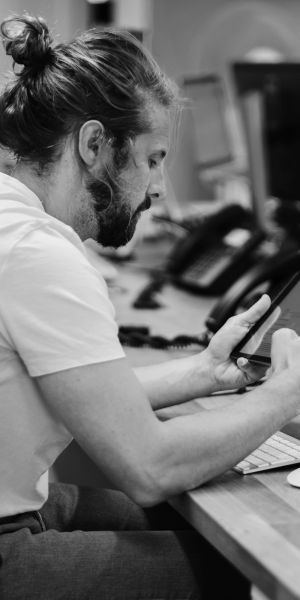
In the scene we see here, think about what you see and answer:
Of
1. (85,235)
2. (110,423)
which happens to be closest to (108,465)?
(110,423)

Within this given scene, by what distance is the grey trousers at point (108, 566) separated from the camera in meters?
1.06

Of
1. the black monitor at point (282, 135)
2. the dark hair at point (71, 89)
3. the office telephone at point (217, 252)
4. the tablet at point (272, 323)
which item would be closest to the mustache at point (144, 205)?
the dark hair at point (71, 89)

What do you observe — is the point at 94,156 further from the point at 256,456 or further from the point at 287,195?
the point at 287,195

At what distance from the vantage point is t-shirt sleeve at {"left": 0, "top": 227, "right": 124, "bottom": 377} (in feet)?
3.29

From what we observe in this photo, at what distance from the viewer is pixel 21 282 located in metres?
1.03

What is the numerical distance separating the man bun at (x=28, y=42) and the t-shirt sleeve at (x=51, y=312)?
1.05ft

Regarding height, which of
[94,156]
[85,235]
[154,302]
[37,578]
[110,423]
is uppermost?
[94,156]

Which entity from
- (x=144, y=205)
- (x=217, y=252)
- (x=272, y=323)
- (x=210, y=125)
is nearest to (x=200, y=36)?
(x=210, y=125)

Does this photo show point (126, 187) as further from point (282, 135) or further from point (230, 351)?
point (282, 135)

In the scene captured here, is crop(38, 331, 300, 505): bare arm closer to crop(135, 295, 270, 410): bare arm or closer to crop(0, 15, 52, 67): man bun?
crop(135, 295, 270, 410): bare arm

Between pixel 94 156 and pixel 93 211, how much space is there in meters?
0.09

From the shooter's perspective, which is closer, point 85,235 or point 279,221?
point 85,235

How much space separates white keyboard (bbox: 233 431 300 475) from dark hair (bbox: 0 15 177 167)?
1.56 ft

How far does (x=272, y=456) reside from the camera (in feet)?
3.77
